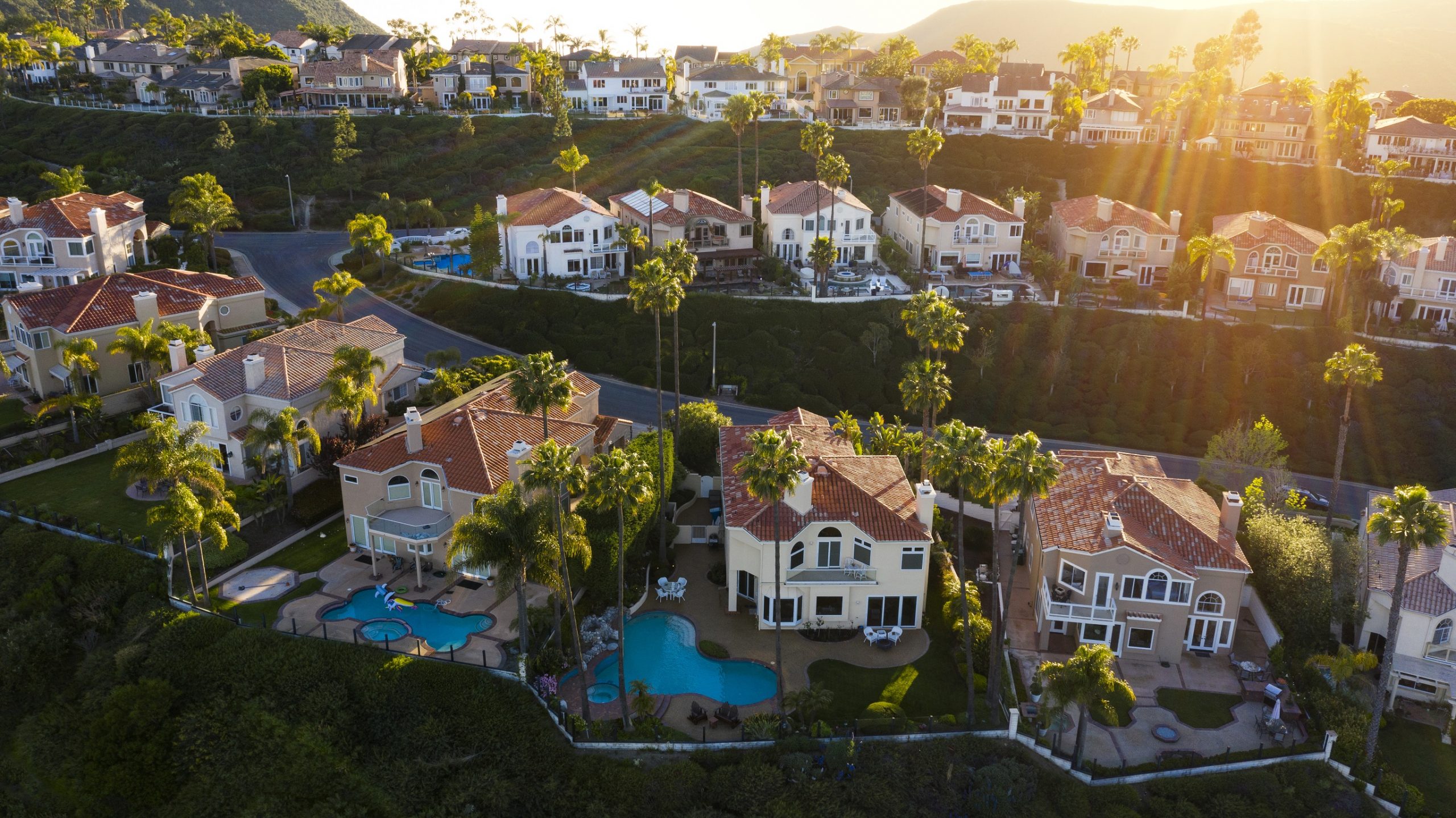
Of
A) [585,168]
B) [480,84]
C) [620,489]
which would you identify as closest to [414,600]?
[620,489]

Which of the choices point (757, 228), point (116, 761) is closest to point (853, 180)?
point (757, 228)

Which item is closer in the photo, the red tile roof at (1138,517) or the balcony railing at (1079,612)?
the red tile roof at (1138,517)

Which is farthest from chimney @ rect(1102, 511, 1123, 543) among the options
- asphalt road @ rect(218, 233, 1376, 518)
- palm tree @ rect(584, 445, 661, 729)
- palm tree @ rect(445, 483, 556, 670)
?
palm tree @ rect(445, 483, 556, 670)

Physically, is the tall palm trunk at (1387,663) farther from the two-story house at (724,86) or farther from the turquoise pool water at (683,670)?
the two-story house at (724,86)

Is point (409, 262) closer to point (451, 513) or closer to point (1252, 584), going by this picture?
point (451, 513)

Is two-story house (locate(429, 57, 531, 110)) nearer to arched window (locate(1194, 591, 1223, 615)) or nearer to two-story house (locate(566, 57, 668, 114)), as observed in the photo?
two-story house (locate(566, 57, 668, 114))

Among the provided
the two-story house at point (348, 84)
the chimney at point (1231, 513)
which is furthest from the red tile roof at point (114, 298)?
the two-story house at point (348, 84)

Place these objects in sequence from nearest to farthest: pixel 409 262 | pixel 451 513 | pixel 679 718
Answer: pixel 679 718 → pixel 451 513 → pixel 409 262
